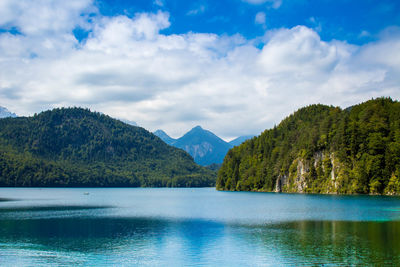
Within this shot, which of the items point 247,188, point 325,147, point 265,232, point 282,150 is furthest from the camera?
point 247,188

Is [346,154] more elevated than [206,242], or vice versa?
[346,154]

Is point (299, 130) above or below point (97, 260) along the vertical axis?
above

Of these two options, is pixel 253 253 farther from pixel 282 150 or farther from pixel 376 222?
pixel 282 150

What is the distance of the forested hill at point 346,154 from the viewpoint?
124 m

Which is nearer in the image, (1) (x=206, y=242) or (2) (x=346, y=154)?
(1) (x=206, y=242)

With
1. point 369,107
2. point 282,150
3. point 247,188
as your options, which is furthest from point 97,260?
point 247,188

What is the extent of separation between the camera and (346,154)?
135 metres

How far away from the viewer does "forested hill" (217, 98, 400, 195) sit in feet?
405

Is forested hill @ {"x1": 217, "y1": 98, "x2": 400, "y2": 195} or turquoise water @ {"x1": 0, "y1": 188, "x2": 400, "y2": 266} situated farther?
forested hill @ {"x1": 217, "y1": 98, "x2": 400, "y2": 195}

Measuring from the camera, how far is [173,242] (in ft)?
141

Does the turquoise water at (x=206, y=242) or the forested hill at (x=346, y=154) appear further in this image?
the forested hill at (x=346, y=154)

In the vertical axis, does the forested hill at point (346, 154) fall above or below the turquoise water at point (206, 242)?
above

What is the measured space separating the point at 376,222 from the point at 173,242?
30.3 meters

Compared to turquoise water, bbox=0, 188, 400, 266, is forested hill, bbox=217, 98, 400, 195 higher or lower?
higher
